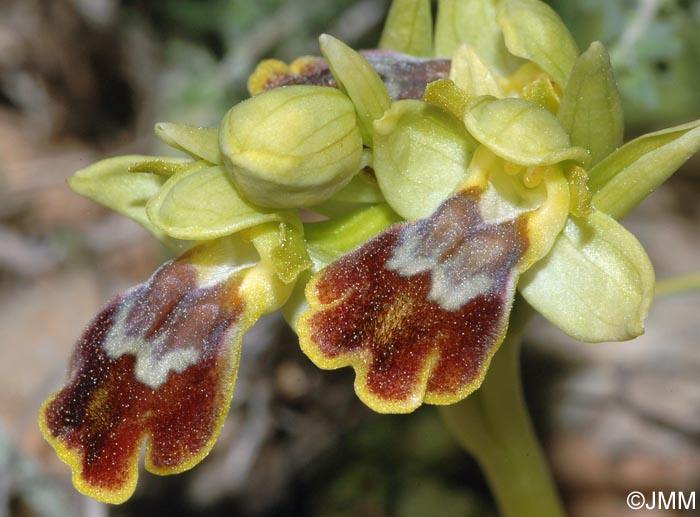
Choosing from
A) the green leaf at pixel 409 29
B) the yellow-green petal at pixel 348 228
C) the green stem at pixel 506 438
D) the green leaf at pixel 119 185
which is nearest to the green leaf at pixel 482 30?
the green leaf at pixel 409 29

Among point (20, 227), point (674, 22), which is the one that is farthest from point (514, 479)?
point (20, 227)

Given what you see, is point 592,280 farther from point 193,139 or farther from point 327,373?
point 327,373

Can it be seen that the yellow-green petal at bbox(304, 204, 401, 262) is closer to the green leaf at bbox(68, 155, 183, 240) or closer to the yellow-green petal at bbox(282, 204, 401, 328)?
the yellow-green petal at bbox(282, 204, 401, 328)

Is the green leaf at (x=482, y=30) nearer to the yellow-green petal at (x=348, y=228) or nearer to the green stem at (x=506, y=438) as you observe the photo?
the yellow-green petal at (x=348, y=228)

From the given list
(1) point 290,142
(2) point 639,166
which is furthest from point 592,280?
(1) point 290,142

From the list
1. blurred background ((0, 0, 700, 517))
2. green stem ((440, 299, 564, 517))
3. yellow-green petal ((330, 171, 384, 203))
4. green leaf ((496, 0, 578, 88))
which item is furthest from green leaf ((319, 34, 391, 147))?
blurred background ((0, 0, 700, 517))
